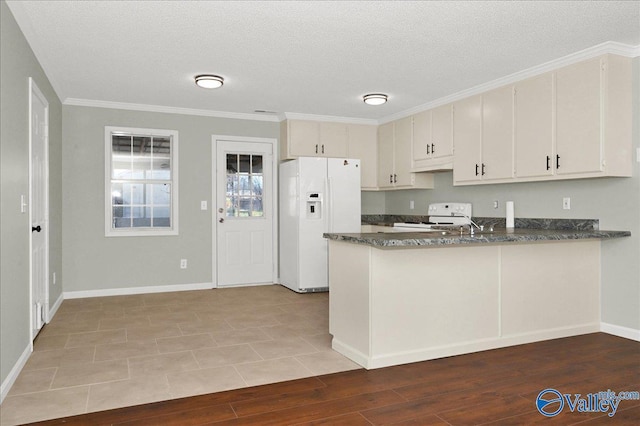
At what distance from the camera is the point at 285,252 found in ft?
20.9

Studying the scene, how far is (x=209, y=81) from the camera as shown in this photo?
4.52m

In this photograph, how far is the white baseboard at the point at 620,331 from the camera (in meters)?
3.78

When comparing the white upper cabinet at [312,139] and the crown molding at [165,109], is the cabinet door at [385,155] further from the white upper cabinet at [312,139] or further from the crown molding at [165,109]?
the crown molding at [165,109]

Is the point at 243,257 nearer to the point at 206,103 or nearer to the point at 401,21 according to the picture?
the point at 206,103

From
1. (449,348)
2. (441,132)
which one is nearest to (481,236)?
(449,348)

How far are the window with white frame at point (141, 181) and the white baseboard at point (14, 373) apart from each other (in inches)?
102

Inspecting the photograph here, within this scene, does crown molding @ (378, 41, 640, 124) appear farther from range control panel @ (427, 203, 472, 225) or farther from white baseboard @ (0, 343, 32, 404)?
white baseboard @ (0, 343, 32, 404)

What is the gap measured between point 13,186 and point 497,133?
13.7 ft

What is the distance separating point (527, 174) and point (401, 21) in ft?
6.50

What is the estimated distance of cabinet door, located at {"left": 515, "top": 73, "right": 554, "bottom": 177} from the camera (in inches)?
161

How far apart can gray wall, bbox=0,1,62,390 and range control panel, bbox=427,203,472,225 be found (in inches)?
170

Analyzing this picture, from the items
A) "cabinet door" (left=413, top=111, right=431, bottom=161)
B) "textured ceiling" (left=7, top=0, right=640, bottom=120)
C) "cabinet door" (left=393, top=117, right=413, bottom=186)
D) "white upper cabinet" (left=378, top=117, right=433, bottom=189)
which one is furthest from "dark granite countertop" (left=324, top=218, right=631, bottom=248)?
"cabinet door" (left=393, top=117, right=413, bottom=186)

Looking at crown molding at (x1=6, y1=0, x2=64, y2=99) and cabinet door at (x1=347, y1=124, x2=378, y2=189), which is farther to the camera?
cabinet door at (x1=347, y1=124, x2=378, y2=189)

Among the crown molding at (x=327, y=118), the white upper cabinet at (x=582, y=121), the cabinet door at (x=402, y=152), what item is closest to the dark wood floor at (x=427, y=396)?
the white upper cabinet at (x=582, y=121)
